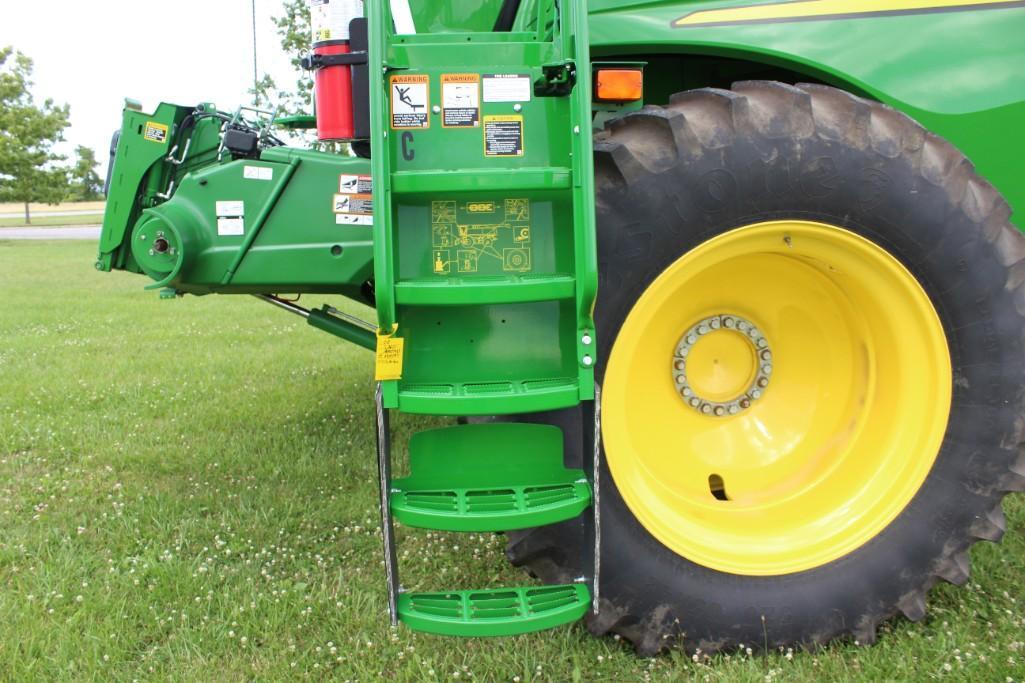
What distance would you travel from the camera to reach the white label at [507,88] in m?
2.01

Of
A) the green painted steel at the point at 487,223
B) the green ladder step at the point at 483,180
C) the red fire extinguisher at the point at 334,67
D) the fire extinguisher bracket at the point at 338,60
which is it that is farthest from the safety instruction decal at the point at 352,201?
the green ladder step at the point at 483,180

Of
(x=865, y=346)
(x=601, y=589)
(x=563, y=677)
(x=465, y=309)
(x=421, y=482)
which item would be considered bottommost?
(x=563, y=677)

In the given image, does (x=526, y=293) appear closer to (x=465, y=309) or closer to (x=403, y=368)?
(x=465, y=309)

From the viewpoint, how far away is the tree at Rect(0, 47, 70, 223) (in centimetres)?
2488

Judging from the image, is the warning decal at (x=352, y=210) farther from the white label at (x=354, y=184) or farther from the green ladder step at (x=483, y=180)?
the green ladder step at (x=483, y=180)

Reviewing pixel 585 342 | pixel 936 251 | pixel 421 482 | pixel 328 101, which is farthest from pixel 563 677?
pixel 328 101

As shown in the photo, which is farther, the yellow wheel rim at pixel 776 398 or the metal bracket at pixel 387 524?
the yellow wheel rim at pixel 776 398

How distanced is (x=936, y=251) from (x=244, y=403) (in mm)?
3784

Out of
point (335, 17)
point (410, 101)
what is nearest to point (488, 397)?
point (410, 101)

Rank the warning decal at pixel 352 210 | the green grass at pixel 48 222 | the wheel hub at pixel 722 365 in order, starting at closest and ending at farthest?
the wheel hub at pixel 722 365 < the warning decal at pixel 352 210 < the green grass at pixel 48 222

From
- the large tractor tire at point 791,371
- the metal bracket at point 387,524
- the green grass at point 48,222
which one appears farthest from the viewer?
the green grass at point 48,222

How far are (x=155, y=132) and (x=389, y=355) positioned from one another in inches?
73.5

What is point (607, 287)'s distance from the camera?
211cm

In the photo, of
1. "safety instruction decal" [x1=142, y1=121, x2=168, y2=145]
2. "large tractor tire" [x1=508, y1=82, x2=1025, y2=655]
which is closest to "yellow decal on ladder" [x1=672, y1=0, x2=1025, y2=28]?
"large tractor tire" [x1=508, y1=82, x2=1025, y2=655]
